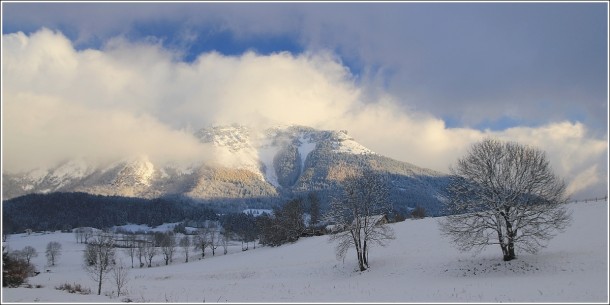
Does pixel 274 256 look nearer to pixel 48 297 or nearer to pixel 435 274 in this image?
pixel 435 274

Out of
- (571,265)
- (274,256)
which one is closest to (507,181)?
(571,265)

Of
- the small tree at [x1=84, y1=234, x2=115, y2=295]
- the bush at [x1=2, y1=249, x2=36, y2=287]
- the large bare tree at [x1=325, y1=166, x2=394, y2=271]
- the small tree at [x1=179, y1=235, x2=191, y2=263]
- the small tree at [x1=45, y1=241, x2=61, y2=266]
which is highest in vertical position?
the large bare tree at [x1=325, y1=166, x2=394, y2=271]

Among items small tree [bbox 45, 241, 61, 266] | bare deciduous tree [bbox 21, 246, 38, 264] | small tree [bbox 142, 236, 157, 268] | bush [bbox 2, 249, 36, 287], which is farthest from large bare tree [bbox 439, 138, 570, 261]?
bare deciduous tree [bbox 21, 246, 38, 264]

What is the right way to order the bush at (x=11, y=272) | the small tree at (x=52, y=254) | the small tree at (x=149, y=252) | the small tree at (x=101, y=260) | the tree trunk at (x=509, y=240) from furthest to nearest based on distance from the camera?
the small tree at (x=52, y=254)
the small tree at (x=149, y=252)
the small tree at (x=101, y=260)
the tree trunk at (x=509, y=240)
the bush at (x=11, y=272)

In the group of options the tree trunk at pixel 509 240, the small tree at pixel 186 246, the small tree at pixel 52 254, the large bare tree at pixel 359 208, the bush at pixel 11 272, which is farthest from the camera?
the small tree at pixel 52 254

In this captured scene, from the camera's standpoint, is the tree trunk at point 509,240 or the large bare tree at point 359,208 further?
the large bare tree at point 359,208

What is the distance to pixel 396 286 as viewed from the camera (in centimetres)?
3900

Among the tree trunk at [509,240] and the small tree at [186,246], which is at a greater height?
the tree trunk at [509,240]

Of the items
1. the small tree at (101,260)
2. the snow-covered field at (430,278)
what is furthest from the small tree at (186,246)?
the snow-covered field at (430,278)

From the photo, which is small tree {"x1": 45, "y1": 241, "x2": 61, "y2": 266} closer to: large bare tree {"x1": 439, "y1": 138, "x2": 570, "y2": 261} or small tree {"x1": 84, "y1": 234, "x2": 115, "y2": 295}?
small tree {"x1": 84, "y1": 234, "x2": 115, "y2": 295}

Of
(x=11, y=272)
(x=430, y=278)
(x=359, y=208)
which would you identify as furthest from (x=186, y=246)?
(x=430, y=278)

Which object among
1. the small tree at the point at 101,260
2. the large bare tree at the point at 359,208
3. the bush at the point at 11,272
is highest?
the large bare tree at the point at 359,208

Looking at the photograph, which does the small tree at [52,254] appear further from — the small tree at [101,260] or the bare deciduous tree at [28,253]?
the small tree at [101,260]

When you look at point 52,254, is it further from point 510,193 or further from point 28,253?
point 510,193
